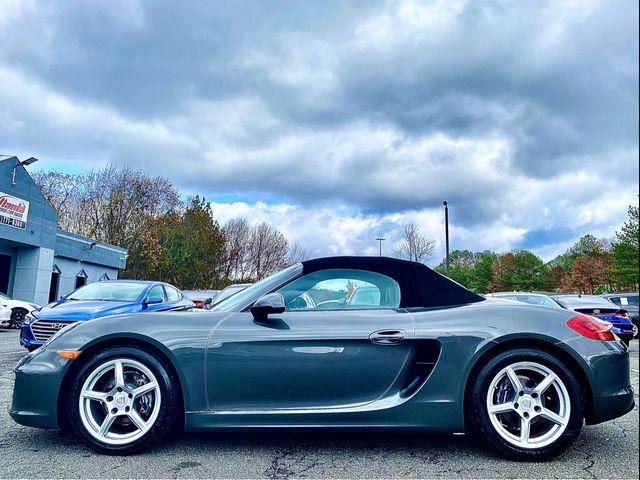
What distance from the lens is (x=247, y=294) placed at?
3393 millimetres

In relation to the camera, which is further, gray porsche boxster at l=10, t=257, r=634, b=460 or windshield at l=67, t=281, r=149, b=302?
windshield at l=67, t=281, r=149, b=302

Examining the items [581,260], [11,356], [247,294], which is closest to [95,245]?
[11,356]

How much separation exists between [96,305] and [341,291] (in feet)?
17.4

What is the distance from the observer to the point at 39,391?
299cm

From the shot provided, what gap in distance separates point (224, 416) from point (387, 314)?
47.8 inches

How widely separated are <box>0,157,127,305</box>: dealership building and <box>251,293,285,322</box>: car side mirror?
20.6 m

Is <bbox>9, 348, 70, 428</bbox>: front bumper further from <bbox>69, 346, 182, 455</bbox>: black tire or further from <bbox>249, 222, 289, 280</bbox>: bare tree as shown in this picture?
<bbox>249, 222, 289, 280</bbox>: bare tree

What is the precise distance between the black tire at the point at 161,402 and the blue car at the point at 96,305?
2665 mm

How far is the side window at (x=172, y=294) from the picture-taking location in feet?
29.8

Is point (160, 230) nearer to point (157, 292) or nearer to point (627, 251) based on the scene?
point (157, 292)

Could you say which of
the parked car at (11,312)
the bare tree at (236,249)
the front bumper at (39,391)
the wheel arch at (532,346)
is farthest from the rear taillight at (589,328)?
the bare tree at (236,249)

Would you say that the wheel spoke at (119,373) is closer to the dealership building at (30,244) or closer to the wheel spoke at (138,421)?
the wheel spoke at (138,421)

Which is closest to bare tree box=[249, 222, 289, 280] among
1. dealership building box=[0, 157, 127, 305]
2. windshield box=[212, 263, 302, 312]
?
dealership building box=[0, 157, 127, 305]

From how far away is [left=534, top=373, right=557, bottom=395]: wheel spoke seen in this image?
2.94 metres
